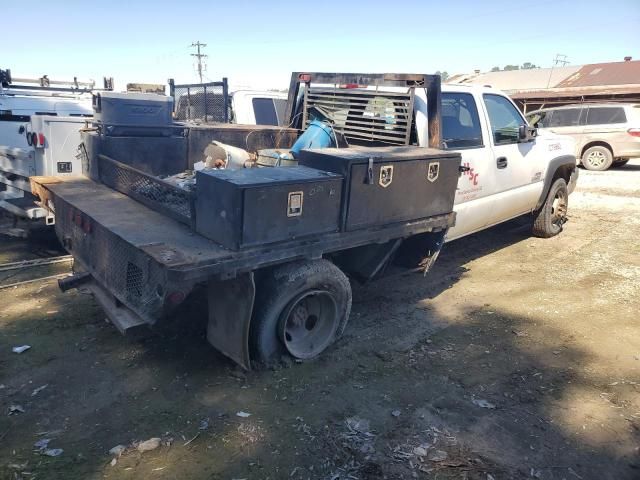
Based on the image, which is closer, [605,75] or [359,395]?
[359,395]

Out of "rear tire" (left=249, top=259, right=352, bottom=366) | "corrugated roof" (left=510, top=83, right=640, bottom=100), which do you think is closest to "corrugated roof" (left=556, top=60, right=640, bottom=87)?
"corrugated roof" (left=510, top=83, right=640, bottom=100)

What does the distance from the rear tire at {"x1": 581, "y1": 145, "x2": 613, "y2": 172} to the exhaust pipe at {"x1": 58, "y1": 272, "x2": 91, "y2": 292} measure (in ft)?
48.3

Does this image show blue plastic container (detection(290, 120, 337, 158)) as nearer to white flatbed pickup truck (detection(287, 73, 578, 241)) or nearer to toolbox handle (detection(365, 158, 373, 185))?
white flatbed pickup truck (detection(287, 73, 578, 241))

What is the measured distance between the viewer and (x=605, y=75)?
25281 mm

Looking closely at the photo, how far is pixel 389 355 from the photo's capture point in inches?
158

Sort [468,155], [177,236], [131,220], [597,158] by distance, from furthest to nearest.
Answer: [597,158] → [468,155] → [131,220] → [177,236]

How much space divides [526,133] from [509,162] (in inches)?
16.0

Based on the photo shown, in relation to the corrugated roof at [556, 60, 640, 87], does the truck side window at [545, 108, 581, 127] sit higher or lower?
lower

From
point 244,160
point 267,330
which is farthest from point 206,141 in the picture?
point 267,330

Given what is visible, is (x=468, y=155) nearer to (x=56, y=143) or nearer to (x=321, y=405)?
(x=321, y=405)

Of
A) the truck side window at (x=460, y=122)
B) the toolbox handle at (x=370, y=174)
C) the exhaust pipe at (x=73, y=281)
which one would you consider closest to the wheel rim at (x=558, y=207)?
the truck side window at (x=460, y=122)

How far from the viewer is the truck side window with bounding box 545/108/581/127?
49.8 feet

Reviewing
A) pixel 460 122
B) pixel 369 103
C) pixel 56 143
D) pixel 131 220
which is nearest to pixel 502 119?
pixel 460 122

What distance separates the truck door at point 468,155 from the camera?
16.6 ft
